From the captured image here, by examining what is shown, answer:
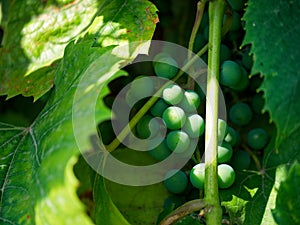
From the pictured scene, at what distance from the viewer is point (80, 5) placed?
1.20 metres

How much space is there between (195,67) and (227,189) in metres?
0.21

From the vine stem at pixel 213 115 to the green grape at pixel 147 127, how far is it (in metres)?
0.11

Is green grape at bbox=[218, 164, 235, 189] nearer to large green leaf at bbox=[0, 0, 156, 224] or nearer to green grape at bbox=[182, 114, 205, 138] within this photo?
green grape at bbox=[182, 114, 205, 138]

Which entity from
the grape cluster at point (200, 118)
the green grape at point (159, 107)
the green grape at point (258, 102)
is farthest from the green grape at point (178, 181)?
the green grape at point (258, 102)

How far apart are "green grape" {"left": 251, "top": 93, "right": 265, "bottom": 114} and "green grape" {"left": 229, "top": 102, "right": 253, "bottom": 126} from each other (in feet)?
0.05

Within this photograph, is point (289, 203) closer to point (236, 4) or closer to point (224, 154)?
point (224, 154)

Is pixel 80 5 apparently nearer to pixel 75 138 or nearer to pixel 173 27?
pixel 173 27

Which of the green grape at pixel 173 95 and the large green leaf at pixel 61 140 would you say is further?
the green grape at pixel 173 95

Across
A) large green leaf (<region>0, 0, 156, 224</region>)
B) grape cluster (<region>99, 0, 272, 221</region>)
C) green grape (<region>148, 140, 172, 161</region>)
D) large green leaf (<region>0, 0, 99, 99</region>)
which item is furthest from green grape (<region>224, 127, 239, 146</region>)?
large green leaf (<region>0, 0, 99, 99</region>)

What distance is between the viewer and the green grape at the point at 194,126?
3.32 ft

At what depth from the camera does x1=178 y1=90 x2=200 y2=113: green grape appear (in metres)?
1.03

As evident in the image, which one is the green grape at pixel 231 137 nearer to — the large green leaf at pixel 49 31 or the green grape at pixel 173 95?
the green grape at pixel 173 95

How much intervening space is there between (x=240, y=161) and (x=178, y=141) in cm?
16

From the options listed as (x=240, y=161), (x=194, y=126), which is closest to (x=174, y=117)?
(x=194, y=126)
